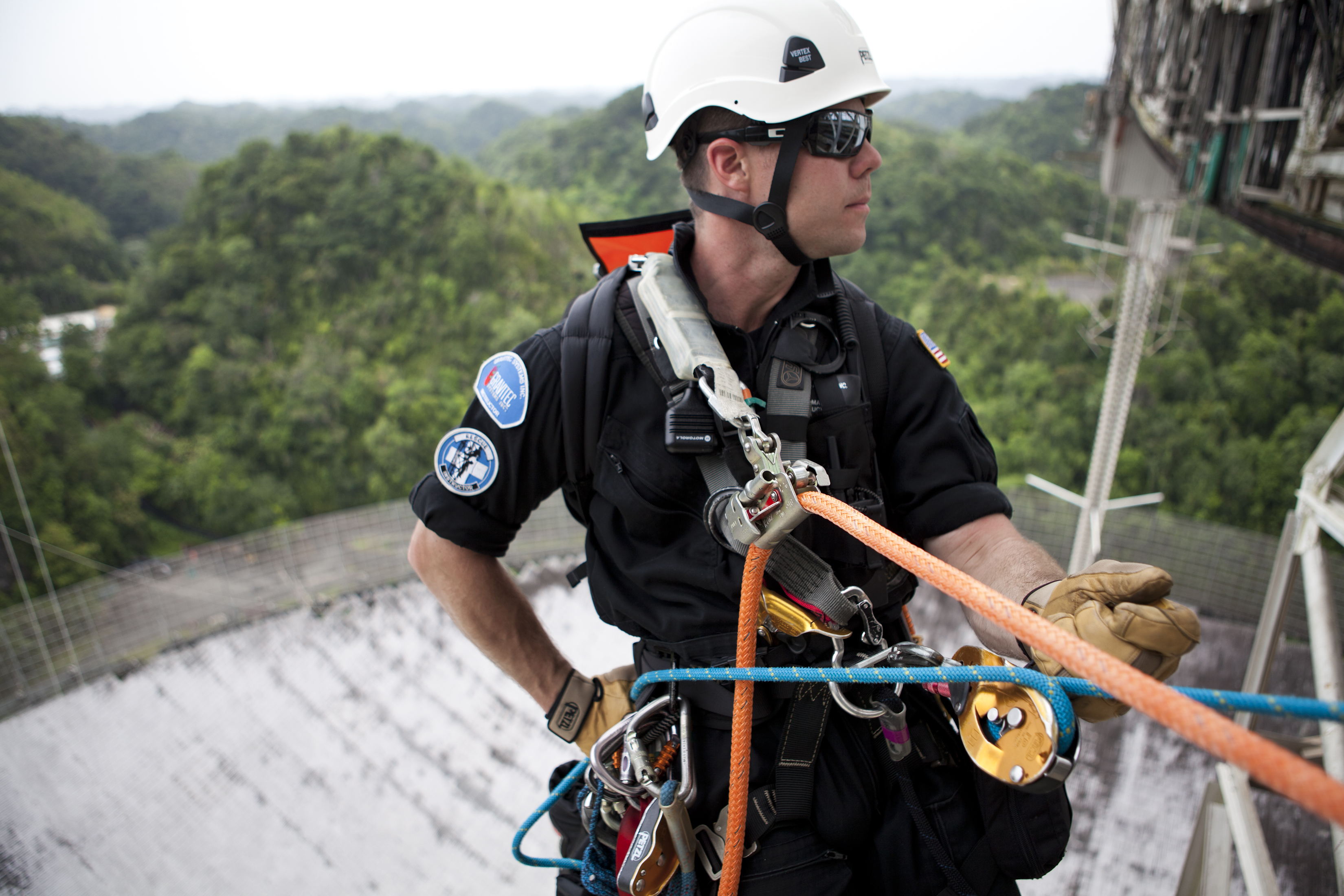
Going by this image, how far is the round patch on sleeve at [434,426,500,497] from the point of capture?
152cm

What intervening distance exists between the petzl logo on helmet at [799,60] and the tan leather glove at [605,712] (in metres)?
1.30

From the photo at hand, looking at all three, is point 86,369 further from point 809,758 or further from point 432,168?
point 809,758

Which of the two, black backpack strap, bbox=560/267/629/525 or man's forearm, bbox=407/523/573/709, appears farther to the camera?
man's forearm, bbox=407/523/573/709

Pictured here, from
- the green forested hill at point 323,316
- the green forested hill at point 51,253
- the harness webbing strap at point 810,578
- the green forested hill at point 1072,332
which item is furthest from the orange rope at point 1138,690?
the green forested hill at point 51,253

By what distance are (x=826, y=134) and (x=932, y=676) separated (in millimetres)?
1021

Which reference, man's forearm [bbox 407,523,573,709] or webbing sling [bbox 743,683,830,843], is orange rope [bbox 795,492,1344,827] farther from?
man's forearm [bbox 407,523,573,709]

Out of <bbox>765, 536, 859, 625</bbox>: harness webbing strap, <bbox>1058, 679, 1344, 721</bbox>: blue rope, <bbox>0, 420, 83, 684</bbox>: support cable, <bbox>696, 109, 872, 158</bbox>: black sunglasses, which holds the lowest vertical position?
<bbox>0, 420, 83, 684</bbox>: support cable

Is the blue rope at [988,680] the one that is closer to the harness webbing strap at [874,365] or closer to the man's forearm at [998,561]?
the man's forearm at [998,561]

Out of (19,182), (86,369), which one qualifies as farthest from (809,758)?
(19,182)

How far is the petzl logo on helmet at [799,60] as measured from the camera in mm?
1477

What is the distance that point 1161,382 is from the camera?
2186 centimetres

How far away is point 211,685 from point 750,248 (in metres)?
8.41

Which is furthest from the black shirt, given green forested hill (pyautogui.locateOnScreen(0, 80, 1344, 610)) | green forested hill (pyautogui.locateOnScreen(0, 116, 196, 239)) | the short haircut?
green forested hill (pyautogui.locateOnScreen(0, 116, 196, 239))

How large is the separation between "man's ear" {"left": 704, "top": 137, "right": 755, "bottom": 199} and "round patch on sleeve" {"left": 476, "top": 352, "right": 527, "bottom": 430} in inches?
21.4
